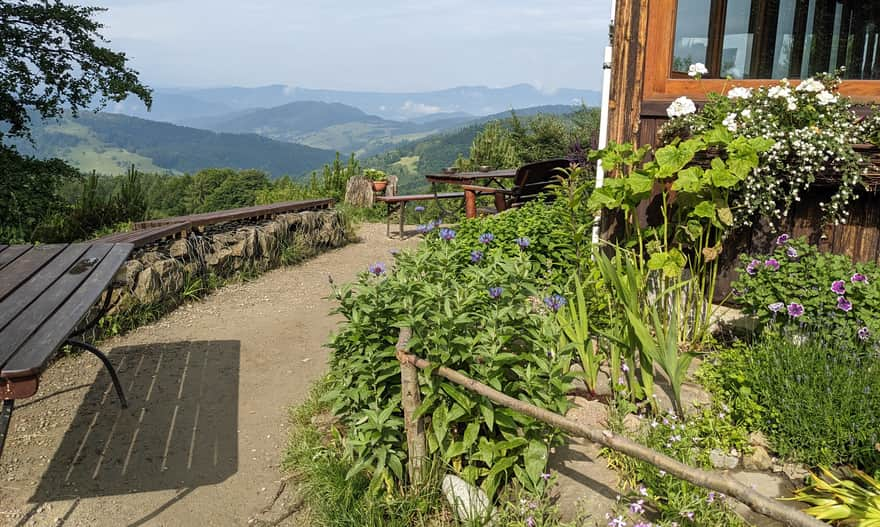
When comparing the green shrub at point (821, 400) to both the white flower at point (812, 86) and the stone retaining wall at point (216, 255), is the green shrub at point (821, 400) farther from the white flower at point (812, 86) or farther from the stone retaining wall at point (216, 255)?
the stone retaining wall at point (216, 255)

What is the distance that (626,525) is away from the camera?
7.20ft

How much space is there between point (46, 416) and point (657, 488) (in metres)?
3.24

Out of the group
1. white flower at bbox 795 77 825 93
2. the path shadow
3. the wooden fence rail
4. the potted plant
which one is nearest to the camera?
the wooden fence rail

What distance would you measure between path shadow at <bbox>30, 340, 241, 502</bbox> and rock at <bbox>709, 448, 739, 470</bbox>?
2.14 meters

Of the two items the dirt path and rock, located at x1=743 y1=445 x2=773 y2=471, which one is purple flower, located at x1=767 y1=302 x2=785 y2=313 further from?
the dirt path

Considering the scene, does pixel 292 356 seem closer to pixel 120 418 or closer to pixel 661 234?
pixel 120 418

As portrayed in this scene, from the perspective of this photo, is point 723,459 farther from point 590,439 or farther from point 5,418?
point 5,418

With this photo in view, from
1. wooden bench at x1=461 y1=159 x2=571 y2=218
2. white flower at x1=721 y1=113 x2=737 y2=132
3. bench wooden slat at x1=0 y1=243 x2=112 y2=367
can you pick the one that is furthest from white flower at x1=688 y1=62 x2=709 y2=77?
bench wooden slat at x1=0 y1=243 x2=112 y2=367

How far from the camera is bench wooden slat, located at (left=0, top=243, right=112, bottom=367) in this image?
223cm

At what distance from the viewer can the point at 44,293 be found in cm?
281

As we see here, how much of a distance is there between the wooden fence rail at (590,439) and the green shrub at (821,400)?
0.98 m

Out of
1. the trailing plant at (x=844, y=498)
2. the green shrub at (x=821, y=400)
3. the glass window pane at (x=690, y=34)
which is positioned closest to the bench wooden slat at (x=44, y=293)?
the trailing plant at (x=844, y=498)

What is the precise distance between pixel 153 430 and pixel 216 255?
9.57ft

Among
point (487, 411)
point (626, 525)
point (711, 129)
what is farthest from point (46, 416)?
point (711, 129)
